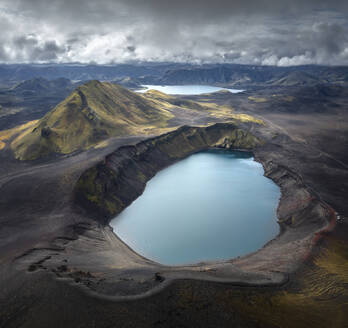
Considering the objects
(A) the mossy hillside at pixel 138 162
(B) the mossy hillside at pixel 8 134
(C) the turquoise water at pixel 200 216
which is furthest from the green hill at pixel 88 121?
(C) the turquoise water at pixel 200 216

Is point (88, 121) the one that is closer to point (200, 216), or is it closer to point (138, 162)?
point (138, 162)

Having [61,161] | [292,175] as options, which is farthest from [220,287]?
[61,161]

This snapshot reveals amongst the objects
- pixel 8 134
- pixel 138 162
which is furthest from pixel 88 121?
pixel 8 134

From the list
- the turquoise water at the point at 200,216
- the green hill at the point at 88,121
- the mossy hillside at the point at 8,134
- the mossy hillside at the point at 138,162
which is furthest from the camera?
the mossy hillside at the point at 8,134

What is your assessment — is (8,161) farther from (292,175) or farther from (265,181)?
(292,175)

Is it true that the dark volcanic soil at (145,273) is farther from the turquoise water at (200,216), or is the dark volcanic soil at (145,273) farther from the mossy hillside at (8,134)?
the mossy hillside at (8,134)
